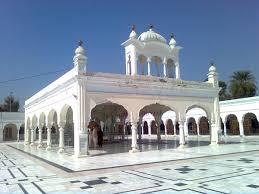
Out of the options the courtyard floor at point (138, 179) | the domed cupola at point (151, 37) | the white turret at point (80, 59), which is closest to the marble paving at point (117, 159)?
the courtyard floor at point (138, 179)

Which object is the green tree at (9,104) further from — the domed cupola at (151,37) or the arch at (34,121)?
the domed cupola at (151,37)

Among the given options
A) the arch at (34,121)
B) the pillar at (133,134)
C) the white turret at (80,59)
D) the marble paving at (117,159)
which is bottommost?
the marble paving at (117,159)

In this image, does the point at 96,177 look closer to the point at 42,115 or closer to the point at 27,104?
the point at 42,115

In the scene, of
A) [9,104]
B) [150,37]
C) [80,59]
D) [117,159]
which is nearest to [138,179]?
[117,159]

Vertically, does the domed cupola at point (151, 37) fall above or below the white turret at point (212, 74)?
above

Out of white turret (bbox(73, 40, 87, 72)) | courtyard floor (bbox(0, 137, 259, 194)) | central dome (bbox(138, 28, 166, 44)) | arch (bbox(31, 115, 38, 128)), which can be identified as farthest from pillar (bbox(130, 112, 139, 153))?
arch (bbox(31, 115, 38, 128))

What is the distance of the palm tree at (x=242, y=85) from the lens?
34344 mm

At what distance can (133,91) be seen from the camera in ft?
41.3

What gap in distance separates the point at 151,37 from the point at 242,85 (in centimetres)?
2318

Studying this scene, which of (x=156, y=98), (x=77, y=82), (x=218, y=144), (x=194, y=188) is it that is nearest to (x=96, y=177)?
(x=194, y=188)

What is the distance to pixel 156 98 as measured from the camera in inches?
521

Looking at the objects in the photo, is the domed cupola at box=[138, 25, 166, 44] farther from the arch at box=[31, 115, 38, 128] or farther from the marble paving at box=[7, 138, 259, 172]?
the arch at box=[31, 115, 38, 128]

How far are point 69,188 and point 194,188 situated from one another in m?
2.34

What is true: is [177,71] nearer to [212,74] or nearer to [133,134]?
[212,74]
